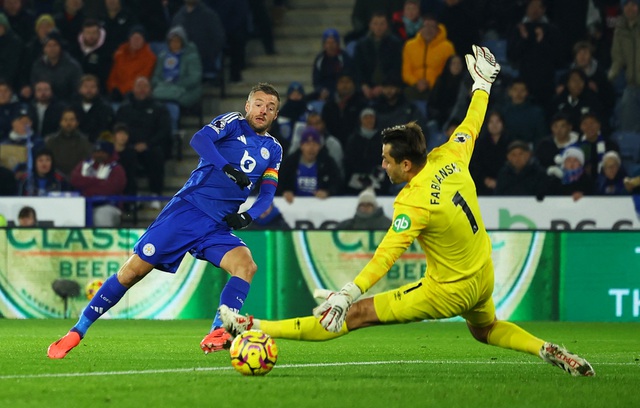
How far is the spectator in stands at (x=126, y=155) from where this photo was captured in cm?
1862

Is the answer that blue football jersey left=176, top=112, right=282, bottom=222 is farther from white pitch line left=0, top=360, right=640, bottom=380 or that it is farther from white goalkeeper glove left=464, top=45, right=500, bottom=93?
white goalkeeper glove left=464, top=45, right=500, bottom=93

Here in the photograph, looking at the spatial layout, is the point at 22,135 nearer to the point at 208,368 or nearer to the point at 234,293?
the point at 234,293

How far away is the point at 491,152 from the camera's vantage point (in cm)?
1759

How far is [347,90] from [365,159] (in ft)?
4.83

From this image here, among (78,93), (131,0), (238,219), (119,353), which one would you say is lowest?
(119,353)

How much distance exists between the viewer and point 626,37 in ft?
61.1

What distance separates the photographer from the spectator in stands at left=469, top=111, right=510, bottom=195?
57.5 feet


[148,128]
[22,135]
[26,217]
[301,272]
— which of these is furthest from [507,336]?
[22,135]

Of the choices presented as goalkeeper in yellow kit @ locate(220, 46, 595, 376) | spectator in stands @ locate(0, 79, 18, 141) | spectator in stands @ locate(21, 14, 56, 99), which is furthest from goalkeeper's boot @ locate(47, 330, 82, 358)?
spectator in stands @ locate(21, 14, 56, 99)

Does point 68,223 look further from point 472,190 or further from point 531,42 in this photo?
point 472,190

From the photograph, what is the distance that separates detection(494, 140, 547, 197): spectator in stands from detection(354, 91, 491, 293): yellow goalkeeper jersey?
8731 millimetres

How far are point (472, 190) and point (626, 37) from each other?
1129 centimetres

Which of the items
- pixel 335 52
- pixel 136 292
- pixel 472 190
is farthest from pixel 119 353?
pixel 335 52

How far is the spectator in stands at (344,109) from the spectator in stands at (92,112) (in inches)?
135
